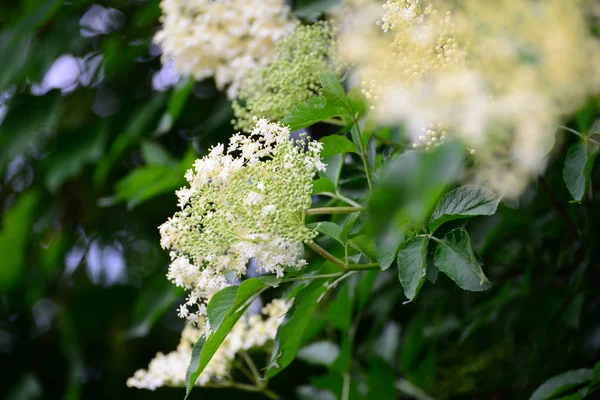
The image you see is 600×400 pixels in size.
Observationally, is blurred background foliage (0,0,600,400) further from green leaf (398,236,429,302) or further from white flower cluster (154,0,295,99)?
green leaf (398,236,429,302)

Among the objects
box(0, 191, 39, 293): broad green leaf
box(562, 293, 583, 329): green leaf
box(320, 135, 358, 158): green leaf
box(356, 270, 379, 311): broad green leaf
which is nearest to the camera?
box(320, 135, 358, 158): green leaf

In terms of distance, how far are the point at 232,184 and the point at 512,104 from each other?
310 millimetres

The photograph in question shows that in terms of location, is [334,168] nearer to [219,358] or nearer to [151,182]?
[219,358]

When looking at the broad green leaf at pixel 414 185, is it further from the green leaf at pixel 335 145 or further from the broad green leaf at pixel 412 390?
the broad green leaf at pixel 412 390

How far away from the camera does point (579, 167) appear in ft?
2.56

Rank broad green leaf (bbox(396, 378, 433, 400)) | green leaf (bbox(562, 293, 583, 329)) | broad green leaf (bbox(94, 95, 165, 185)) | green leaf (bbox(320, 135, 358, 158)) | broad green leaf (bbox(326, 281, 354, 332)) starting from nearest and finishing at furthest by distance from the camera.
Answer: green leaf (bbox(320, 135, 358, 158)), green leaf (bbox(562, 293, 583, 329)), broad green leaf (bbox(326, 281, 354, 332)), broad green leaf (bbox(396, 378, 433, 400)), broad green leaf (bbox(94, 95, 165, 185))

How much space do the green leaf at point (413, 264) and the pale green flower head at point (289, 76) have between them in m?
0.28

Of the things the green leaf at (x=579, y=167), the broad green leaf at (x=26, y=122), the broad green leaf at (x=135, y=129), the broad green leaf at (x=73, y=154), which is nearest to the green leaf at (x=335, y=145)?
the green leaf at (x=579, y=167)

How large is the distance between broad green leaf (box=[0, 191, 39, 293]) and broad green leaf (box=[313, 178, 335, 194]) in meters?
1.58

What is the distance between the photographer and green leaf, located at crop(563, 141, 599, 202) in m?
0.75

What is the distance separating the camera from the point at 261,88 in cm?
104

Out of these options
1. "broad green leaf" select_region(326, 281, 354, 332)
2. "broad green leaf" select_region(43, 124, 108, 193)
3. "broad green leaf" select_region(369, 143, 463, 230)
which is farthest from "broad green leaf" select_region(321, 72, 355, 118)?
"broad green leaf" select_region(43, 124, 108, 193)

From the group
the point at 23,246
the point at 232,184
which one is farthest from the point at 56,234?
the point at 232,184

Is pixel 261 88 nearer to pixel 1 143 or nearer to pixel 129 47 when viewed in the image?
pixel 129 47
